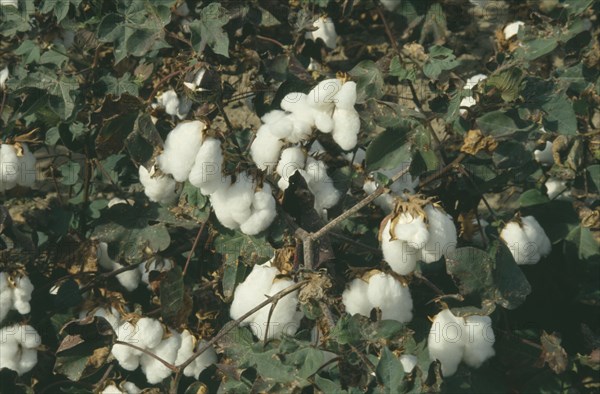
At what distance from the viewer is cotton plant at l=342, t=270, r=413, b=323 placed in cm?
195

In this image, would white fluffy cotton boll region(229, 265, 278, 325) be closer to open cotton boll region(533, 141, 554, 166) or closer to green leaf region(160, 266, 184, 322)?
green leaf region(160, 266, 184, 322)

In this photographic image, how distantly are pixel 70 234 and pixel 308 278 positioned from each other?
42.2 inches

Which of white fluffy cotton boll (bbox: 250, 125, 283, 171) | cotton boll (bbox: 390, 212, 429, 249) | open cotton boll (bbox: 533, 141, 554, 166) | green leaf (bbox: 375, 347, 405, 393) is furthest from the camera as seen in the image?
open cotton boll (bbox: 533, 141, 554, 166)

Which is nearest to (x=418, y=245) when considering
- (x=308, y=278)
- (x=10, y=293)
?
(x=308, y=278)

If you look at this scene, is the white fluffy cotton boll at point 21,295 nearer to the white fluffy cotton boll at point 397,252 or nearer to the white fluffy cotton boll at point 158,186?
the white fluffy cotton boll at point 158,186

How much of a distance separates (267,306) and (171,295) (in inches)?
14.7

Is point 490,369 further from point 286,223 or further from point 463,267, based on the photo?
point 286,223

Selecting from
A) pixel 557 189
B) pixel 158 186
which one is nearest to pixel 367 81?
pixel 158 186

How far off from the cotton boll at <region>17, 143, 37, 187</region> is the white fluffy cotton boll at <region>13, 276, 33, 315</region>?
0.34 m

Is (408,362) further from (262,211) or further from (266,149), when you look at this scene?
(266,149)

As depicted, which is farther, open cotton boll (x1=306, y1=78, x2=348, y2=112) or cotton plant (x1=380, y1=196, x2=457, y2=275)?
open cotton boll (x1=306, y1=78, x2=348, y2=112)

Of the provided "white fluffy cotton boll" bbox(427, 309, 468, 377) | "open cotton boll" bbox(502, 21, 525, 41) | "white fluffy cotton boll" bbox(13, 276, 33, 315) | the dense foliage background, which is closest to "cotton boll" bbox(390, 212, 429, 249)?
the dense foliage background

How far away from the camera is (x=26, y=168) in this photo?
243 centimetres

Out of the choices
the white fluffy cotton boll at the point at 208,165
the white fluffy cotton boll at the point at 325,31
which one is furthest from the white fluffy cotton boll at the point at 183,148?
the white fluffy cotton boll at the point at 325,31
